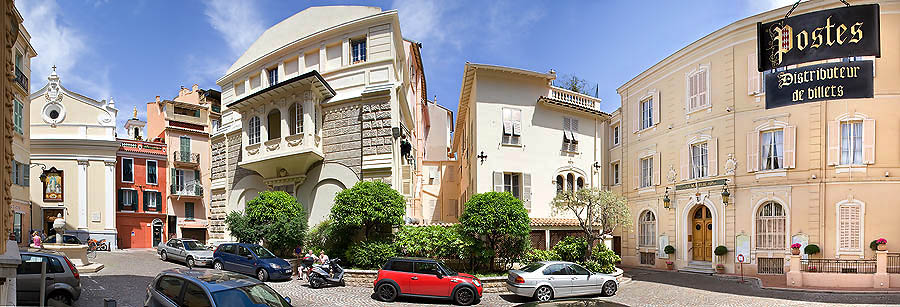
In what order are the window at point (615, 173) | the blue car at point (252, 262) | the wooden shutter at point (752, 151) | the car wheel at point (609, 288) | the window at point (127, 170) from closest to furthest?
the car wheel at point (609, 288) < the blue car at point (252, 262) < the wooden shutter at point (752, 151) < the window at point (615, 173) < the window at point (127, 170)

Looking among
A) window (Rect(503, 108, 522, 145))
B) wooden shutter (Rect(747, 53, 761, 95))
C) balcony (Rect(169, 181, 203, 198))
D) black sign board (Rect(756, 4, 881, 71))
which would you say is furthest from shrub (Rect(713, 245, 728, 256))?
balcony (Rect(169, 181, 203, 198))

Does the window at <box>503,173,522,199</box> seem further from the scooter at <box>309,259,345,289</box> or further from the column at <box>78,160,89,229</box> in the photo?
A: the column at <box>78,160,89,229</box>

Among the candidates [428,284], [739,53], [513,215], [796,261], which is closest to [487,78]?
[513,215]

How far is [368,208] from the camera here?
18.9 m

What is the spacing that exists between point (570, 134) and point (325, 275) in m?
16.3

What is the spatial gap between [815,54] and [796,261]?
27.2 ft

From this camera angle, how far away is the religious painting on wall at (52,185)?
3347 centimetres

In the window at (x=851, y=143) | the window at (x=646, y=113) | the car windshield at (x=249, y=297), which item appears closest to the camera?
the car windshield at (x=249, y=297)

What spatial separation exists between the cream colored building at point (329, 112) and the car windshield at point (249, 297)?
40.4 ft

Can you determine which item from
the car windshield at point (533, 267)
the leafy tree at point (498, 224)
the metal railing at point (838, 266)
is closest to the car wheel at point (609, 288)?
the car windshield at point (533, 267)

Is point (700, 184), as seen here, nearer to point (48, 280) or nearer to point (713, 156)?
point (713, 156)

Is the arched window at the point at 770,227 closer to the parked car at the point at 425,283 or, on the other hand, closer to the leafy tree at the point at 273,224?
the parked car at the point at 425,283

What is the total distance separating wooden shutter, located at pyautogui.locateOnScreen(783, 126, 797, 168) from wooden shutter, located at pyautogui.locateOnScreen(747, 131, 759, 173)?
3.33ft

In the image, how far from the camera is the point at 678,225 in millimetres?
24281
